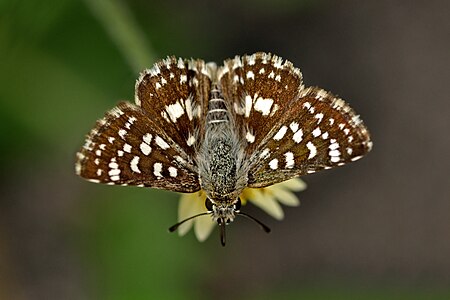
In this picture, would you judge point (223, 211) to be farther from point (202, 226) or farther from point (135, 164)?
point (202, 226)

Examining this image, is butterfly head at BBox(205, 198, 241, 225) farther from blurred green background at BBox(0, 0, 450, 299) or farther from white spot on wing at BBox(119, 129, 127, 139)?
blurred green background at BBox(0, 0, 450, 299)

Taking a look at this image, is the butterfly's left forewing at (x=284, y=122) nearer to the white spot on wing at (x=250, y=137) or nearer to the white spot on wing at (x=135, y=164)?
the white spot on wing at (x=250, y=137)

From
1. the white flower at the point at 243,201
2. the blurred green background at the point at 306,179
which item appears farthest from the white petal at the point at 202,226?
the blurred green background at the point at 306,179

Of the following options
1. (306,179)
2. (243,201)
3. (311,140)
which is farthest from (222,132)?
(306,179)

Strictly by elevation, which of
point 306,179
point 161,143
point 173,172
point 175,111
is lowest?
point 173,172

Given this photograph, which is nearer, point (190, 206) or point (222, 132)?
point (222, 132)

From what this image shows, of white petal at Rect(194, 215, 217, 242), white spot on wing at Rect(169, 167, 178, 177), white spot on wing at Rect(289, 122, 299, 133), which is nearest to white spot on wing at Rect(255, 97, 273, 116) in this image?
white spot on wing at Rect(289, 122, 299, 133)

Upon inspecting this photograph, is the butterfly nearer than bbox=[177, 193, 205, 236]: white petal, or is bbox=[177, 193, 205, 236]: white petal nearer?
the butterfly
